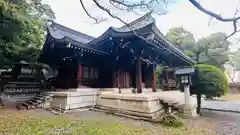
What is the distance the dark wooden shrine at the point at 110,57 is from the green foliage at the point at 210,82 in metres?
2.85

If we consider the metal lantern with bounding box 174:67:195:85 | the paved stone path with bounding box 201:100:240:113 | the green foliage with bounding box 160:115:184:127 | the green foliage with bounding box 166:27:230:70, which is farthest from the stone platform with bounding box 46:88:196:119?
the green foliage with bounding box 166:27:230:70

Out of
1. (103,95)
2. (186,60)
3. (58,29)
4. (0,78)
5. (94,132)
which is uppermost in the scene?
(58,29)

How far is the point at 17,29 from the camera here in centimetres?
1036

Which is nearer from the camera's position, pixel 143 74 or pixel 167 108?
pixel 167 108

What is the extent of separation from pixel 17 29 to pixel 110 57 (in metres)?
6.37

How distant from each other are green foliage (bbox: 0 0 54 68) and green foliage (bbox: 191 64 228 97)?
33.9 ft

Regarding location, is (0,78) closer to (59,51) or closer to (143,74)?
(59,51)

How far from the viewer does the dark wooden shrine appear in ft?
32.1

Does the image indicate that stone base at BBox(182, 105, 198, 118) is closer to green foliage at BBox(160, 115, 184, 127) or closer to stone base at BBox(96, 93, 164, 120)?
stone base at BBox(96, 93, 164, 120)

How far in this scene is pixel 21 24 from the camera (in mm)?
9836

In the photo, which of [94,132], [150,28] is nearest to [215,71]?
[150,28]

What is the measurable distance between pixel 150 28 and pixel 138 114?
497 centimetres

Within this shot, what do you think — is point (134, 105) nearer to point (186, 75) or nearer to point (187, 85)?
point (187, 85)

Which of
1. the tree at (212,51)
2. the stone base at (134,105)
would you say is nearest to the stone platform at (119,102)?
the stone base at (134,105)
